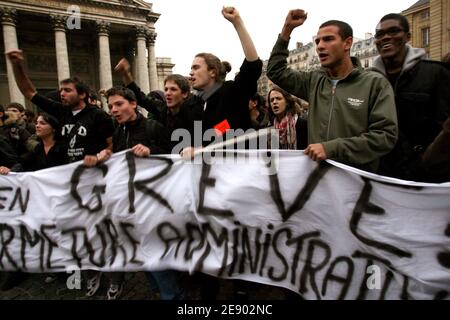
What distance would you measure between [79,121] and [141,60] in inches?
1080

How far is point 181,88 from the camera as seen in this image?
3.29 metres

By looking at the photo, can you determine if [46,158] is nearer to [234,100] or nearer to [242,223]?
[234,100]

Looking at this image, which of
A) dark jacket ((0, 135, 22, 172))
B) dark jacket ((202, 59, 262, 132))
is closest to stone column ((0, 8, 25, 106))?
dark jacket ((0, 135, 22, 172))

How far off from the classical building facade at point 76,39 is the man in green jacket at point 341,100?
2494 centimetres

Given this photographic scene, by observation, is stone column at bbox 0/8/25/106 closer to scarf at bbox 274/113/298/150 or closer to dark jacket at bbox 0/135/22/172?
dark jacket at bbox 0/135/22/172

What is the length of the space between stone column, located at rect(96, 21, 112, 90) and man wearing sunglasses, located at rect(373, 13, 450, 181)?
1051 inches

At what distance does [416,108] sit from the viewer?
2375 millimetres

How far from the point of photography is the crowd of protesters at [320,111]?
216 centimetres

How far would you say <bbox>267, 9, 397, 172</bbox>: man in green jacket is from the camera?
2080mm

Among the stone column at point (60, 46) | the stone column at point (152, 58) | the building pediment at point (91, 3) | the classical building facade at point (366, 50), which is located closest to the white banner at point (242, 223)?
the stone column at point (60, 46)

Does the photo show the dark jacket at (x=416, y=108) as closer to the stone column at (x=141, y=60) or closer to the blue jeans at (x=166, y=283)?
the blue jeans at (x=166, y=283)

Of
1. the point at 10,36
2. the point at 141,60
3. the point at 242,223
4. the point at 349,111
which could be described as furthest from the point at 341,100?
the point at 141,60
